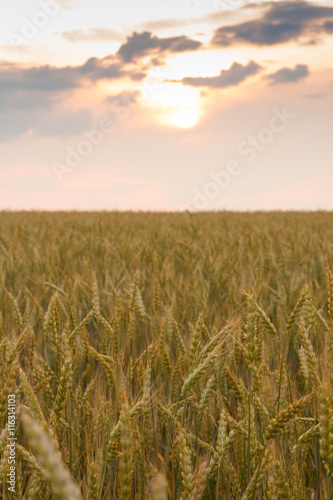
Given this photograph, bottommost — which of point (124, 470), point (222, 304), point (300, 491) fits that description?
point (300, 491)

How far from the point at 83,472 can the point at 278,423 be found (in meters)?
0.77

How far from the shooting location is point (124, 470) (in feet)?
2.14

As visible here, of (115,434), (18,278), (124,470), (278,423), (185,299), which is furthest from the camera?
(18,278)

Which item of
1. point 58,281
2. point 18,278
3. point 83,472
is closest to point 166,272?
point 58,281

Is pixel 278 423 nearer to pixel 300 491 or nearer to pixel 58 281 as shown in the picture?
pixel 300 491

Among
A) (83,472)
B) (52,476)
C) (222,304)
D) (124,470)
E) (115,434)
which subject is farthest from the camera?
(222,304)

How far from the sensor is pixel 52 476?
42 cm

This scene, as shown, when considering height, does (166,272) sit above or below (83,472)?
above

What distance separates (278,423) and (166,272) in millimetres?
1786

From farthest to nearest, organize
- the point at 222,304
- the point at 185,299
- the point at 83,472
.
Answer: the point at 222,304, the point at 185,299, the point at 83,472

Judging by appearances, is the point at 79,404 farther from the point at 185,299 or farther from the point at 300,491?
the point at 185,299

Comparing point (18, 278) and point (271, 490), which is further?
point (18, 278)

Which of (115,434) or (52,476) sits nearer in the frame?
(52,476)

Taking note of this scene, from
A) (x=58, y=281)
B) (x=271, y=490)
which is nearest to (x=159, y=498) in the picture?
(x=271, y=490)
